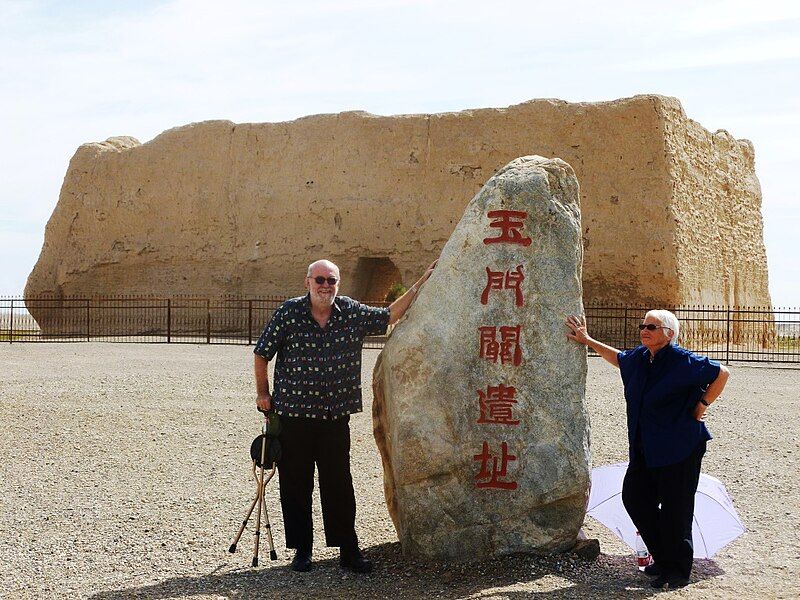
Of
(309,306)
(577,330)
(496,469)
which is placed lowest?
(496,469)

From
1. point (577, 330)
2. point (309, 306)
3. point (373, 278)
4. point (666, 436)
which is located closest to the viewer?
point (666, 436)

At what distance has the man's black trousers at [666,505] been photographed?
476cm

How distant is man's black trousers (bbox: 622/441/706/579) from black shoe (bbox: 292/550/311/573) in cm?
166

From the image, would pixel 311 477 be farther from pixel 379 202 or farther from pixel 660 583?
pixel 379 202

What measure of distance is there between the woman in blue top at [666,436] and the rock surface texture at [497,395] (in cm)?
26

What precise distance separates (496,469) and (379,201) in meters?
17.4

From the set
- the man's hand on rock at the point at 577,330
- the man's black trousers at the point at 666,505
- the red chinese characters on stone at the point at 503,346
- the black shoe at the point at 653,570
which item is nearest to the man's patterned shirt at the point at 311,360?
the red chinese characters on stone at the point at 503,346

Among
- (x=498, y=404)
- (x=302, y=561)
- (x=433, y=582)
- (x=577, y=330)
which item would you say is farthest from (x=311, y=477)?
(x=577, y=330)

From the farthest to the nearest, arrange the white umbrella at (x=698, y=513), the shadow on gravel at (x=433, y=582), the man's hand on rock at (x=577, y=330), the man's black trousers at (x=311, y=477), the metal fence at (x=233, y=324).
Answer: the metal fence at (x=233, y=324)
the white umbrella at (x=698, y=513)
the man's black trousers at (x=311, y=477)
the man's hand on rock at (x=577, y=330)
the shadow on gravel at (x=433, y=582)

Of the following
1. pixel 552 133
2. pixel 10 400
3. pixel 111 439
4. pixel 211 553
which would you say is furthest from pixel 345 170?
pixel 211 553

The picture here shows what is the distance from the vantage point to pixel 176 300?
23688 mm

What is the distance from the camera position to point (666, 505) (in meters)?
4.79

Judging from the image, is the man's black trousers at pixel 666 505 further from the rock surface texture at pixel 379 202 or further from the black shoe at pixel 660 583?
the rock surface texture at pixel 379 202

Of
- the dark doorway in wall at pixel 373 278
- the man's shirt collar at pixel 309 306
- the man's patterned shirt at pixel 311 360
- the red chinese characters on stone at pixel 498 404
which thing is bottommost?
the red chinese characters on stone at pixel 498 404
